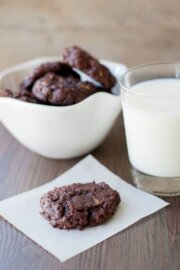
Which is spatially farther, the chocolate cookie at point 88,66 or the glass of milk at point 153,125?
the chocolate cookie at point 88,66

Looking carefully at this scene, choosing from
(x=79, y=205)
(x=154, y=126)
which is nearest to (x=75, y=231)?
(x=79, y=205)

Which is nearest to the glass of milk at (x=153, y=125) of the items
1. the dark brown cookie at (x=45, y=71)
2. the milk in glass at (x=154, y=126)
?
the milk in glass at (x=154, y=126)

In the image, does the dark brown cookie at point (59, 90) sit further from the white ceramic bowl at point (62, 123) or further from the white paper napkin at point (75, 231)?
the white paper napkin at point (75, 231)

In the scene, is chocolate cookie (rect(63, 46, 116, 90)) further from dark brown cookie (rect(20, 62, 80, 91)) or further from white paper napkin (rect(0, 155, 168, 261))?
white paper napkin (rect(0, 155, 168, 261))

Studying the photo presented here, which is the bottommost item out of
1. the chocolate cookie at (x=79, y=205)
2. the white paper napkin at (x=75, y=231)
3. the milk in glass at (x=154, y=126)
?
the white paper napkin at (x=75, y=231)

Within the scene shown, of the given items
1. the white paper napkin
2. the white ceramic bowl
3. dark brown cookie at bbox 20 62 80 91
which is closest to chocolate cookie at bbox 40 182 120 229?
the white paper napkin

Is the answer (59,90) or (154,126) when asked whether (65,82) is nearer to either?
(59,90)
